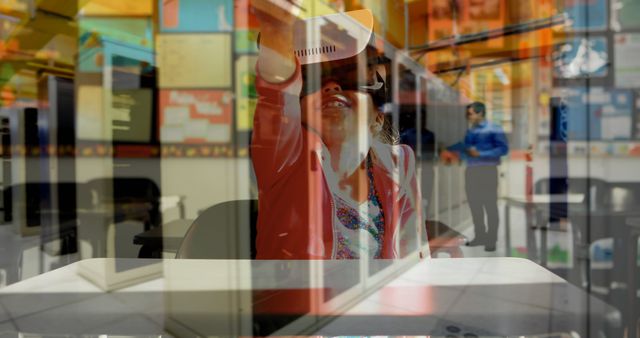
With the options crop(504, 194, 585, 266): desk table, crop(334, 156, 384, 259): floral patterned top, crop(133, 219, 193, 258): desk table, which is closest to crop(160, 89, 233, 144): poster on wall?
crop(133, 219, 193, 258): desk table

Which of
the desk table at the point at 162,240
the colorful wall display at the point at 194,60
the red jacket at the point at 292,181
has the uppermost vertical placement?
the colorful wall display at the point at 194,60

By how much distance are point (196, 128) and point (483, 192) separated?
7.55 ft

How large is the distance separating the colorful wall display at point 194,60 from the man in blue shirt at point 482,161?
1.87 m

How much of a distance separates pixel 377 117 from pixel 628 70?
91.8 inches

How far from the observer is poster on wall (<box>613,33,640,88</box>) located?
234 centimetres

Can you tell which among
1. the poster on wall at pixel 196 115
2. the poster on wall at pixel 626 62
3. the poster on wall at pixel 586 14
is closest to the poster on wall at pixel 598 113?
the poster on wall at pixel 626 62

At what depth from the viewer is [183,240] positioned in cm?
131

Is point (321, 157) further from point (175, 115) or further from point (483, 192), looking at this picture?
point (483, 192)

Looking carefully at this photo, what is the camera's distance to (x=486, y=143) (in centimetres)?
293

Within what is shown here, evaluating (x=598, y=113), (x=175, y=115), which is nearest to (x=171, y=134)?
(x=175, y=115)

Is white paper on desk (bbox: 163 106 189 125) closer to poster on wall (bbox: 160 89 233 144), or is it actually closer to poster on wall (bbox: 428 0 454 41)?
poster on wall (bbox: 160 89 233 144)

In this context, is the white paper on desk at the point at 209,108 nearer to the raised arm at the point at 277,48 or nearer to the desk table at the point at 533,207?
the raised arm at the point at 277,48

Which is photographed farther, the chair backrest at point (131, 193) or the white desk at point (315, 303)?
the chair backrest at point (131, 193)

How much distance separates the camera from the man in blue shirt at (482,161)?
114 inches
